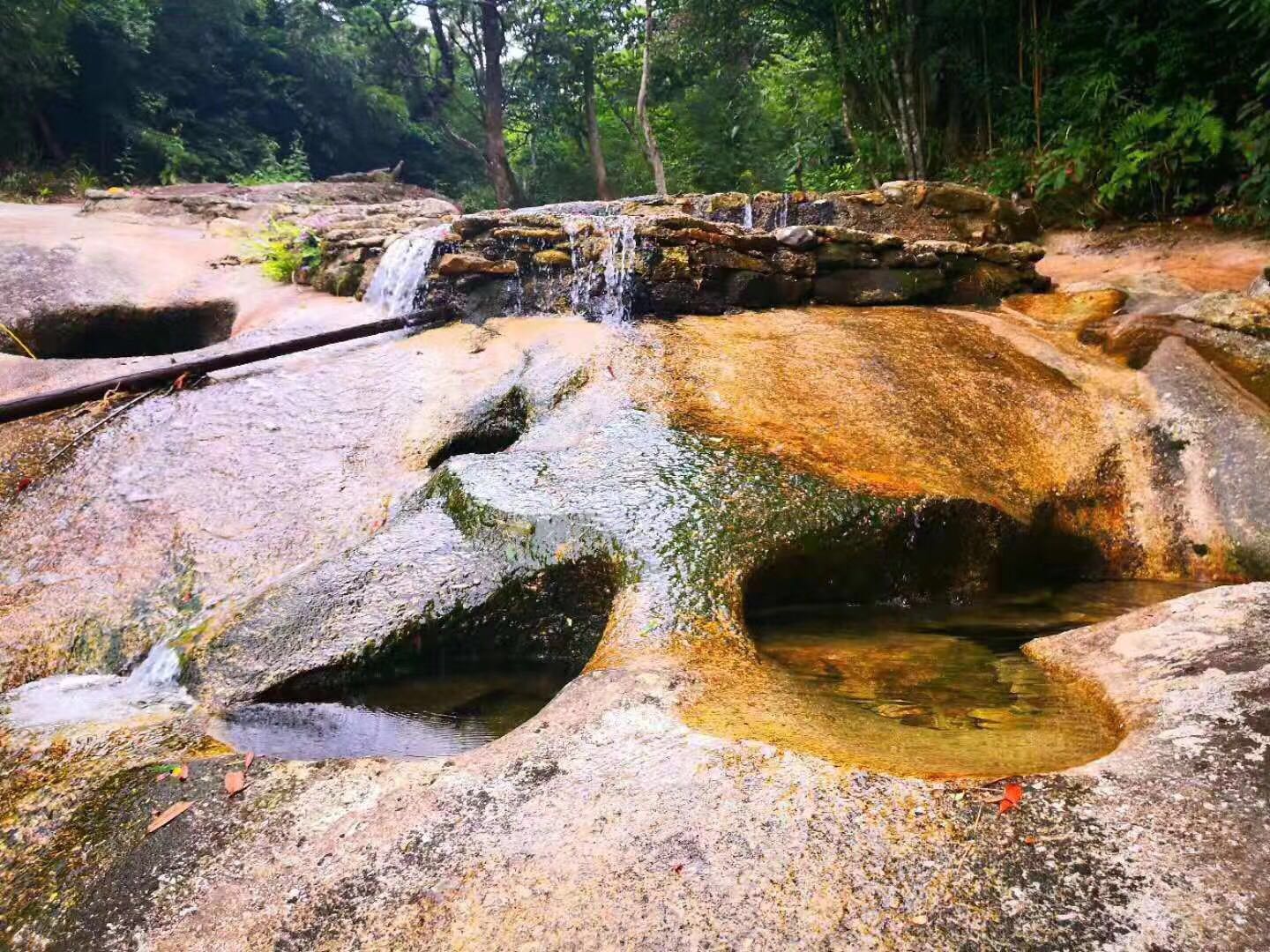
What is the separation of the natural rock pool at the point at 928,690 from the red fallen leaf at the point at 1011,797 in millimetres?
130

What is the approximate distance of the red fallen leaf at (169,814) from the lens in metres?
1.96

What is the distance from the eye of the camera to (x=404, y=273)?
290 inches

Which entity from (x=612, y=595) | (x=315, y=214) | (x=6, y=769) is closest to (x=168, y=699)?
(x=6, y=769)

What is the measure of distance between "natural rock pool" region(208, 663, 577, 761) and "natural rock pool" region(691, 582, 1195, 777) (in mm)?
1044

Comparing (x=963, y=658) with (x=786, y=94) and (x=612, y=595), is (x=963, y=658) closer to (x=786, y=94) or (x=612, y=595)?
(x=612, y=595)

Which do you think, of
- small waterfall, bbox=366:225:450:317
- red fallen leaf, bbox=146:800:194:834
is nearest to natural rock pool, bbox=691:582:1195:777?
red fallen leaf, bbox=146:800:194:834

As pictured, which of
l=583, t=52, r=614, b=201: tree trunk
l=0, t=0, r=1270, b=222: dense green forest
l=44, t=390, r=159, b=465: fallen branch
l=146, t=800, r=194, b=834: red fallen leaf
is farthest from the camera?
l=583, t=52, r=614, b=201: tree trunk

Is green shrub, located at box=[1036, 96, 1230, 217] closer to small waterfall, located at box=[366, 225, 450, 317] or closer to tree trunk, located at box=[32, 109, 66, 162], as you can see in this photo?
small waterfall, located at box=[366, 225, 450, 317]

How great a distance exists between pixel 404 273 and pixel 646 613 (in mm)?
5752

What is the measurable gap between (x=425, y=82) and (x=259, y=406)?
830 inches

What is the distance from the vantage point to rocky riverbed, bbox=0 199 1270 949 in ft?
5.06

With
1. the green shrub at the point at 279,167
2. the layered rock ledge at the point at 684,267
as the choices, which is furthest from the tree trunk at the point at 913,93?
the green shrub at the point at 279,167

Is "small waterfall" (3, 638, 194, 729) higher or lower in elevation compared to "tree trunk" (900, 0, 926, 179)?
lower

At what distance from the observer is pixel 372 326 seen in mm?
6395
